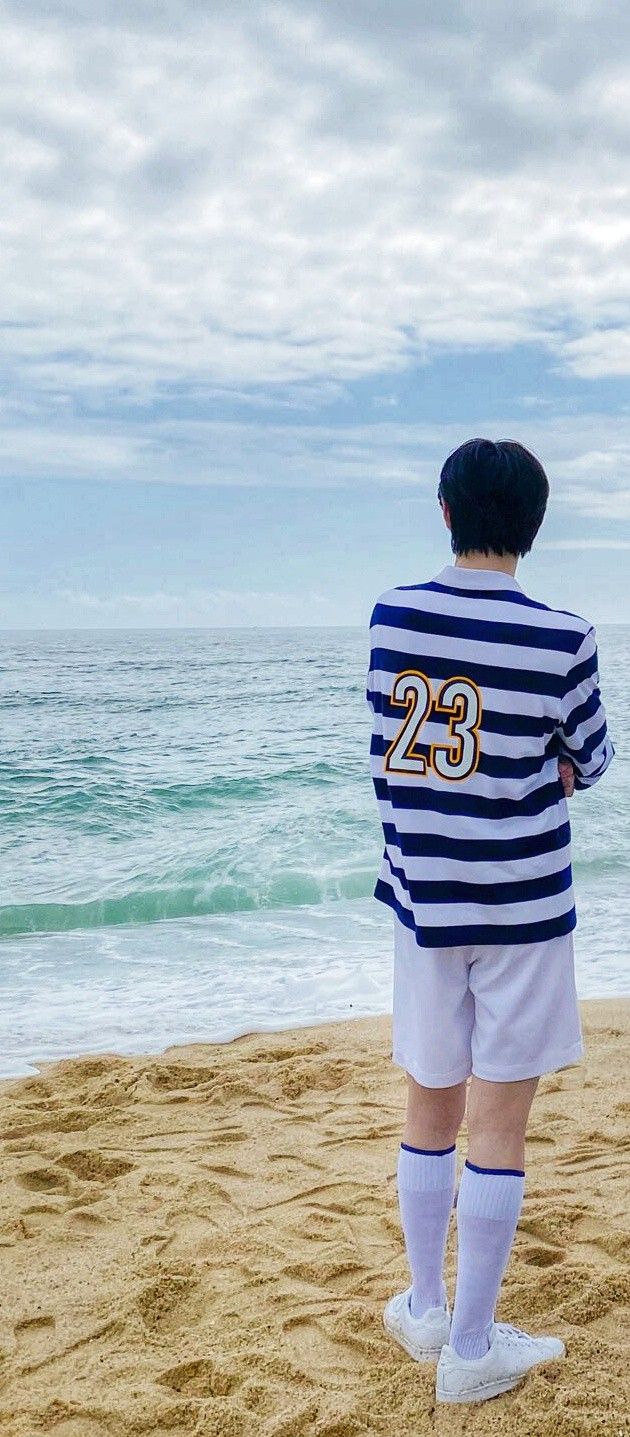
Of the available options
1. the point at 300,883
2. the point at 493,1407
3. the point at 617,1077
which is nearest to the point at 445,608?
the point at 493,1407

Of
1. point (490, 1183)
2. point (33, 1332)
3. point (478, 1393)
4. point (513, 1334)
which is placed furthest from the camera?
point (33, 1332)

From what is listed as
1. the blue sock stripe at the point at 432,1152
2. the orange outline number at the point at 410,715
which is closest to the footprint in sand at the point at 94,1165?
the blue sock stripe at the point at 432,1152

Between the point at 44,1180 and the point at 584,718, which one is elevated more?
the point at 584,718

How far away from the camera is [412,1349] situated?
237cm

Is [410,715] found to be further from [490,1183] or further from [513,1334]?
[513,1334]

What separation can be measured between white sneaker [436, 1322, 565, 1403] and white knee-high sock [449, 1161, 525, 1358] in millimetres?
28

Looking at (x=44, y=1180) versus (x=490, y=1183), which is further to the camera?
(x=44, y=1180)

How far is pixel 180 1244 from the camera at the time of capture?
2.99 meters

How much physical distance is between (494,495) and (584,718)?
0.46m

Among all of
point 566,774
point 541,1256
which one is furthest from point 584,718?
point 541,1256

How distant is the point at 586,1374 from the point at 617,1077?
6.86ft

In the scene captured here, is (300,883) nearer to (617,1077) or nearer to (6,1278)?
(617,1077)

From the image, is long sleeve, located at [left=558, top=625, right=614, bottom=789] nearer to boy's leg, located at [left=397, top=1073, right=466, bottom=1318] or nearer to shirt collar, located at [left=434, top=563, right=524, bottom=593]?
shirt collar, located at [left=434, top=563, right=524, bottom=593]

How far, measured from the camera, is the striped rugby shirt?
1968 mm
